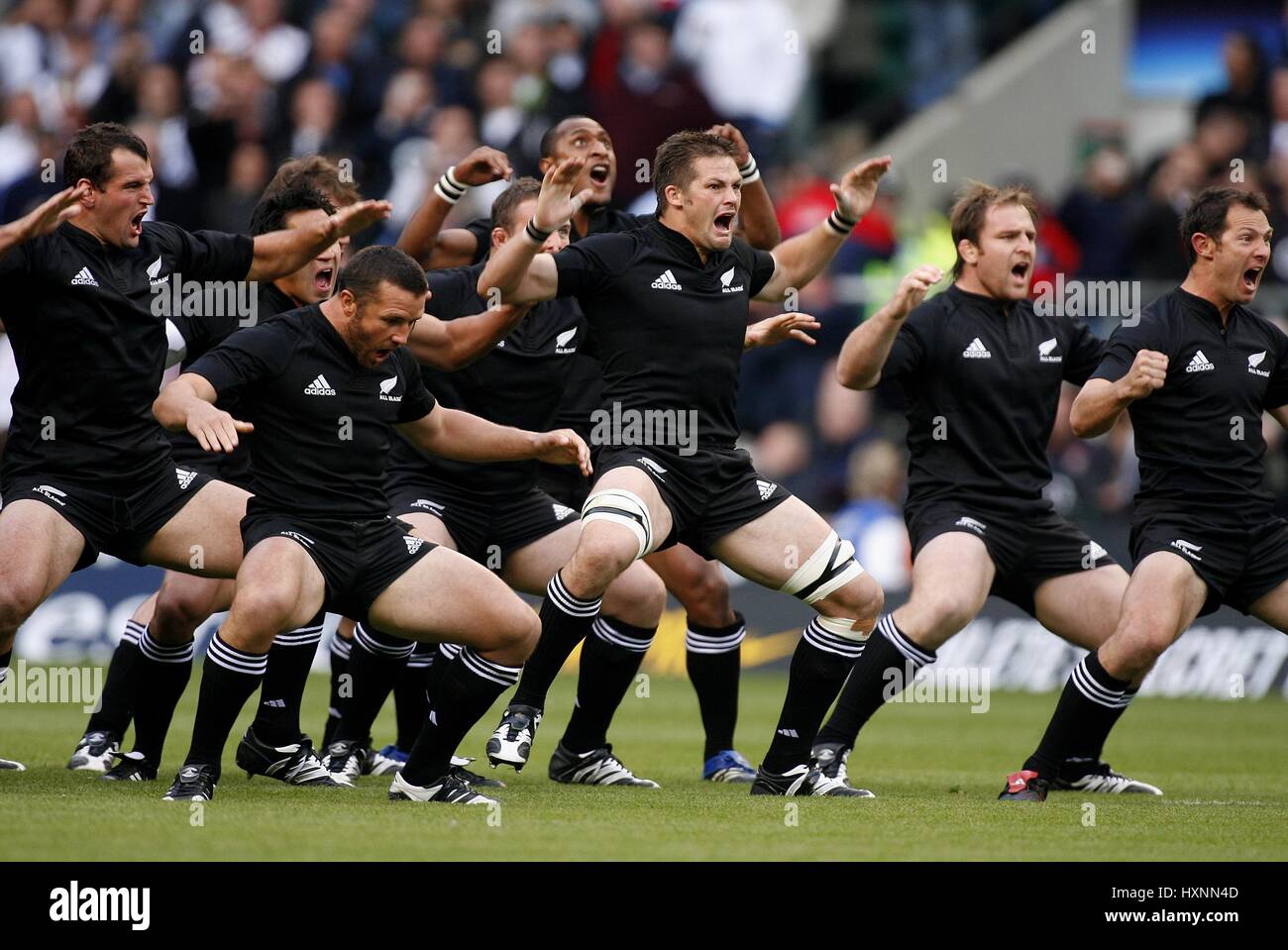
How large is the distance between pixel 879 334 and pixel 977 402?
2.80 feet

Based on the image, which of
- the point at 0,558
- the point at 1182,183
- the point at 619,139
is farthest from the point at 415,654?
the point at 1182,183

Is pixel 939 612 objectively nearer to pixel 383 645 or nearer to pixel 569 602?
pixel 569 602

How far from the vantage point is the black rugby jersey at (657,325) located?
874 centimetres

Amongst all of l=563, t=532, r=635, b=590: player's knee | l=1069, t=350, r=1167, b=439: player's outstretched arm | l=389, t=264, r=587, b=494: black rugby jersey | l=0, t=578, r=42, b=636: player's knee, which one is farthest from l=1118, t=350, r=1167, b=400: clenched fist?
l=0, t=578, r=42, b=636: player's knee

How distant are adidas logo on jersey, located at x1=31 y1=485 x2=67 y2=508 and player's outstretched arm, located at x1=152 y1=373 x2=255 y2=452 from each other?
0.91 metres

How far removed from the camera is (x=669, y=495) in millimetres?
8547

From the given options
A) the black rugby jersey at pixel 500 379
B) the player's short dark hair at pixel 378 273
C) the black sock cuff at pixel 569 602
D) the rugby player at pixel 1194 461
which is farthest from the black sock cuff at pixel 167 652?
the rugby player at pixel 1194 461

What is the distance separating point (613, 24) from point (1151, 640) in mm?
12602

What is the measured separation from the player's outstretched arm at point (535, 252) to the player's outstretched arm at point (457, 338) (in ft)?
0.59

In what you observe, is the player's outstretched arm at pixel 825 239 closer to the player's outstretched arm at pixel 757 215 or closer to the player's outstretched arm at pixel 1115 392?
the player's outstretched arm at pixel 757 215

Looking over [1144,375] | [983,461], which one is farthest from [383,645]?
[1144,375]

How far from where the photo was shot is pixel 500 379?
9898 mm

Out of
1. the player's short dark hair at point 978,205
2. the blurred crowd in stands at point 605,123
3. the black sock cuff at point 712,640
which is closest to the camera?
the player's short dark hair at point 978,205
